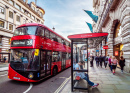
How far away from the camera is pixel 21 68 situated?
616cm

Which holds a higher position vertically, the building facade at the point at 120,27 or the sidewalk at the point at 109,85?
the building facade at the point at 120,27

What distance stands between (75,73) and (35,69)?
8.15 ft

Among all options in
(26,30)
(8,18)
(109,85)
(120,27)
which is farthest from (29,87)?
(8,18)

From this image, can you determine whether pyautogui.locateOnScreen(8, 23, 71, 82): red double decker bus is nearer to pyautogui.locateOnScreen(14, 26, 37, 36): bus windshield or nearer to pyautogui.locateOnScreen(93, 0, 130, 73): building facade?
pyautogui.locateOnScreen(14, 26, 37, 36): bus windshield

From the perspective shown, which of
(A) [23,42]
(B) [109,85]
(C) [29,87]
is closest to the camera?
(B) [109,85]

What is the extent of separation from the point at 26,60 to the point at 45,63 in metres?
1.42

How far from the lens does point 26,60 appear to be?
20.1 ft

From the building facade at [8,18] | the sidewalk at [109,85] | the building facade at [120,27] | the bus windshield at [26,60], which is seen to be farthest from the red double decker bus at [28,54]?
the building facade at [8,18]

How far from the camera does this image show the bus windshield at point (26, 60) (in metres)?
6.09

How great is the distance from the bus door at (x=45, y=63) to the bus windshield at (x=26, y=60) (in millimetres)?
591

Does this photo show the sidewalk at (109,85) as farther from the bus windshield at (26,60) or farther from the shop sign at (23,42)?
the shop sign at (23,42)

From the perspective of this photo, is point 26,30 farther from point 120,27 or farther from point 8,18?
point 8,18

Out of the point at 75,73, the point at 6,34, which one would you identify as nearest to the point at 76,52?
the point at 75,73

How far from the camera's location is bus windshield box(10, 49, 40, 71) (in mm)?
6090
